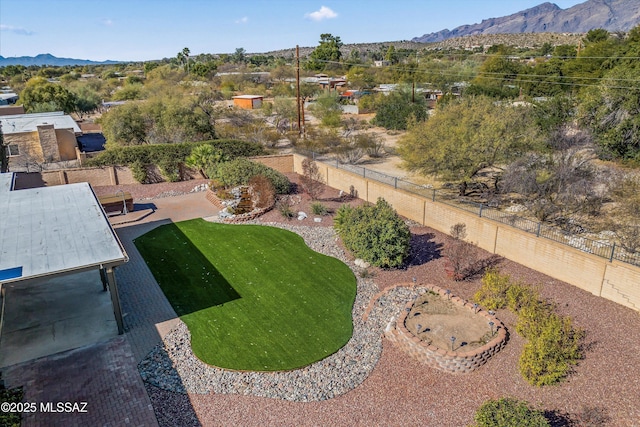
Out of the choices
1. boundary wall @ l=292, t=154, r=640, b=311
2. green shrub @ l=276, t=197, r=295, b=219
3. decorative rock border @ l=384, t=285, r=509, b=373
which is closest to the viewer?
decorative rock border @ l=384, t=285, r=509, b=373

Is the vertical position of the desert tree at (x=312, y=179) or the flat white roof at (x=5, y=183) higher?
the flat white roof at (x=5, y=183)

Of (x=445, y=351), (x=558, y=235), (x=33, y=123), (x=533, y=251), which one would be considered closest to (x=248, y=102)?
(x=33, y=123)

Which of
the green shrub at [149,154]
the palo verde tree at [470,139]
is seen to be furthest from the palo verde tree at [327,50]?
the palo verde tree at [470,139]

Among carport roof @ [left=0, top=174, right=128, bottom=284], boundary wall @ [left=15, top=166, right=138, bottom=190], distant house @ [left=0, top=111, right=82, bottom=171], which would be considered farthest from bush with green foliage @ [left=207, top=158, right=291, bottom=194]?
distant house @ [left=0, top=111, right=82, bottom=171]

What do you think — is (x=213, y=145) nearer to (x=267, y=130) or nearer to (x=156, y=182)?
(x=156, y=182)

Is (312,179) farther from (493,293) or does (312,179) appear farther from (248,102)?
(248,102)

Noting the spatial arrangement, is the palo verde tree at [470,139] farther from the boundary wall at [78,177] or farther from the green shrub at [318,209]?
→ the boundary wall at [78,177]

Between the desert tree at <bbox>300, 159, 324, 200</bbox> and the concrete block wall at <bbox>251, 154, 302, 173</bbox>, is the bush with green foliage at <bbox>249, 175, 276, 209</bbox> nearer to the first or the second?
the desert tree at <bbox>300, 159, 324, 200</bbox>
